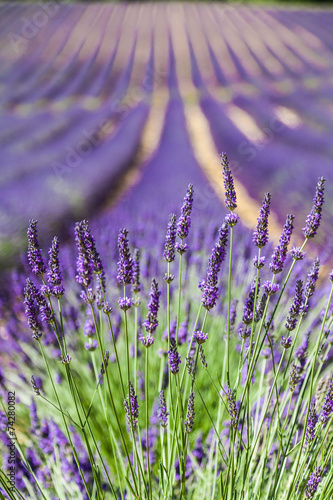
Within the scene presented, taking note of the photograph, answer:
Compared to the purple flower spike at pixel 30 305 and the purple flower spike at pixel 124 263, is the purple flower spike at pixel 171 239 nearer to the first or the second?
the purple flower spike at pixel 124 263

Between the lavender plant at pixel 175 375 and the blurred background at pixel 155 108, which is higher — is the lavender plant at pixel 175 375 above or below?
below

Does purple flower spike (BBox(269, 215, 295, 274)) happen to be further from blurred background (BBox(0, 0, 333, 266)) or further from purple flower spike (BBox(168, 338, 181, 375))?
blurred background (BBox(0, 0, 333, 266))

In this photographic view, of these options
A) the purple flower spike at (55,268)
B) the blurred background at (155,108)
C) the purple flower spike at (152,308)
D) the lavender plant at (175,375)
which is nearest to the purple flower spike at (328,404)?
the lavender plant at (175,375)

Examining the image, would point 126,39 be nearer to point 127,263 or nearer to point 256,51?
point 256,51

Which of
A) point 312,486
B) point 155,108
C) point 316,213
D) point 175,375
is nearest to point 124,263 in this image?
point 175,375

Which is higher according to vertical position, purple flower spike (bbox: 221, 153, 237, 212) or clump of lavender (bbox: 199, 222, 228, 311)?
purple flower spike (bbox: 221, 153, 237, 212)

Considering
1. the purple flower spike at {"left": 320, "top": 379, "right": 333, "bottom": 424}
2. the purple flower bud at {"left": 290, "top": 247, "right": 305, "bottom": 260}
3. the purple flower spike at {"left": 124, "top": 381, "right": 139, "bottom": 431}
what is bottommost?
the purple flower spike at {"left": 320, "top": 379, "right": 333, "bottom": 424}

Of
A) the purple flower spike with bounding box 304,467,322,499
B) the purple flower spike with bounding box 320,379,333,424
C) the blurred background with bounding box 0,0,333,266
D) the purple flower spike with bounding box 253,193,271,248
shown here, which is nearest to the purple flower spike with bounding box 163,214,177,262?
the purple flower spike with bounding box 253,193,271,248
